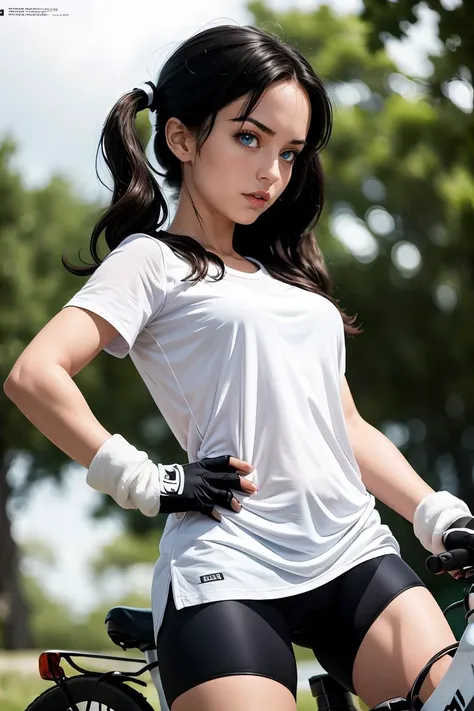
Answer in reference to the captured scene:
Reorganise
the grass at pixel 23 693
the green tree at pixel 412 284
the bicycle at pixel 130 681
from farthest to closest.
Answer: the green tree at pixel 412 284, the grass at pixel 23 693, the bicycle at pixel 130 681

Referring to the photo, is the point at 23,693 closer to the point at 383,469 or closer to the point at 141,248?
the point at 383,469

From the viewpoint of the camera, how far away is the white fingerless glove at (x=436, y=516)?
2264 mm

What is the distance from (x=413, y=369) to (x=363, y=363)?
730mm

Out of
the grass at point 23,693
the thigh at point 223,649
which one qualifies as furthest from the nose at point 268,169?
the grass at point 23,693

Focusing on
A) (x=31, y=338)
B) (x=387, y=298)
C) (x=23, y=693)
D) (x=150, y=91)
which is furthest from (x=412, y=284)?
(x=150, y=91)

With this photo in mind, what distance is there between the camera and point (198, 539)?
2.12 meters

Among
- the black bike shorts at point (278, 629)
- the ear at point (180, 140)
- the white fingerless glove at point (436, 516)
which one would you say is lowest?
the black bike shorts at point (278, 629)

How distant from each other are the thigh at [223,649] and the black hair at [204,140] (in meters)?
0.62

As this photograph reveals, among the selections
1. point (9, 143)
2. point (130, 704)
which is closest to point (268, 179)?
point (130, 704)

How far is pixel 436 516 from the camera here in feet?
7.51

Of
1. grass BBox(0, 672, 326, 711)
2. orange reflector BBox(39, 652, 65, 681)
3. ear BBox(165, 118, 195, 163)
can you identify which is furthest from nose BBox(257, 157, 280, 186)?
grass BBox(0, 672, 326, 711)

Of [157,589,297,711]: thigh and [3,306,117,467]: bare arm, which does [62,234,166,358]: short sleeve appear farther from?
[157,589,297,711]: thigh

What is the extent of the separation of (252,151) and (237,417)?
0.53m

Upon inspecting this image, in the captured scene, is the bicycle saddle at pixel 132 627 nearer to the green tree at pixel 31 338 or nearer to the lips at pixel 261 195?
the lips at pixel 261 195
